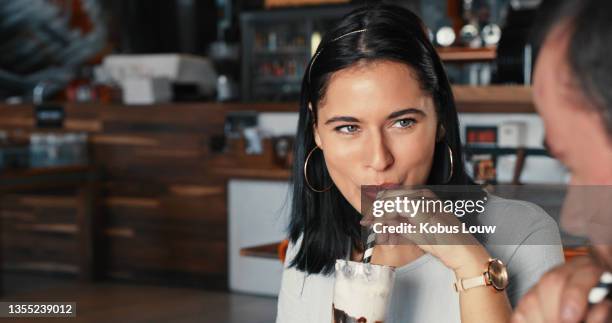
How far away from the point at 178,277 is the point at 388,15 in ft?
18.1

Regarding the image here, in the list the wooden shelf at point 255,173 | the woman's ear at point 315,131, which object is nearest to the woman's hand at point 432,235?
the woman's ear at point 315,131

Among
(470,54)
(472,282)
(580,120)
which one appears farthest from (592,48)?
(470,54)

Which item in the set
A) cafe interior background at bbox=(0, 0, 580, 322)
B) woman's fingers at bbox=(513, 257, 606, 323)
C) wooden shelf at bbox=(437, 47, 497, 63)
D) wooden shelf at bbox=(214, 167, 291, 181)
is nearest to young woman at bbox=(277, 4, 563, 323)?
woman's fingers at bbox=(513, 257, 606, 323)

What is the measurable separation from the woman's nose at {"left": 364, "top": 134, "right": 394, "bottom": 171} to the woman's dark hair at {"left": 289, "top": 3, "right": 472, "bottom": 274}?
0.51 ft

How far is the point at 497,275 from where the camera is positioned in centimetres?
87

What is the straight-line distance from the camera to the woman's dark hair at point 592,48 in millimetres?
413

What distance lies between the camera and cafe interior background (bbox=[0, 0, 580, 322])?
5.28m

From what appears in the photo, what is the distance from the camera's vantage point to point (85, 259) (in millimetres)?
6730

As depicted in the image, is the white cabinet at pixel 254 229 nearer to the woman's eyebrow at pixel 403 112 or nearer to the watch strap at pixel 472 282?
the woman's eyebrow at pixel 403 112

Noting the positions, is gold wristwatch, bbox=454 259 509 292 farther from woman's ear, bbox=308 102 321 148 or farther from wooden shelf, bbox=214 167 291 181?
wooden shelf, bbox=214 167 291 181

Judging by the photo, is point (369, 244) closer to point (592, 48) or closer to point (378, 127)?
point (378, 127)

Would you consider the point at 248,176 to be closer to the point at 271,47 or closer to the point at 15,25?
Answer: the point at 271,47

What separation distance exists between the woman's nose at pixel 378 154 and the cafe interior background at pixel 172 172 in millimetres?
4037

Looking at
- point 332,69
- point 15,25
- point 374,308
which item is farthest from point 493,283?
point 15,25
